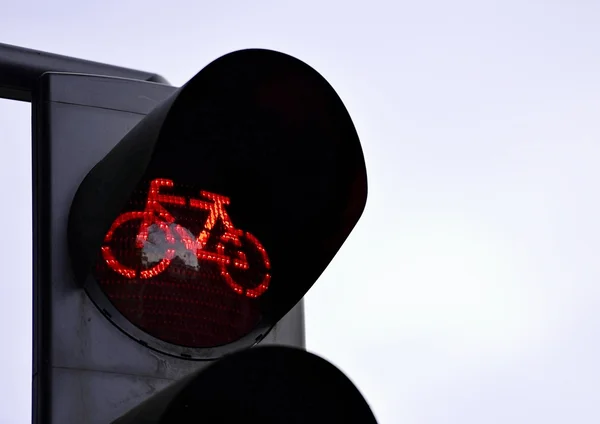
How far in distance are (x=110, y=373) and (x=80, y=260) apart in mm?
209

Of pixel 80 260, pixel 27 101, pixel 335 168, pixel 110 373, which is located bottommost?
pixel 110 373

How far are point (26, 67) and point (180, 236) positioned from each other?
467mm

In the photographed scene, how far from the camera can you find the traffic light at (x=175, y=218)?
243 centimetres

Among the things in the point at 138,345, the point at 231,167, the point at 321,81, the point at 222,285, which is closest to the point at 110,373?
the point at 138,345

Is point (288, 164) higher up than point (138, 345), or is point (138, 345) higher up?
point (288, 164)

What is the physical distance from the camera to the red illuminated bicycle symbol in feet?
8.59

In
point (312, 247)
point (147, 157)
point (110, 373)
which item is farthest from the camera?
point (312, 247)

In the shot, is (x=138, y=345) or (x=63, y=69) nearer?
(x=138, y=345)

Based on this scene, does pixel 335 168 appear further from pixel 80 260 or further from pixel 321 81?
pixel 80 260

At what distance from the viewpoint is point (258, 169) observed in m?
2.71

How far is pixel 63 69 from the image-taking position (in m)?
2.85

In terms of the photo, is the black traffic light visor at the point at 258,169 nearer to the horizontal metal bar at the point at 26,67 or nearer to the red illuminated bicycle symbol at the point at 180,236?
the red illuminated bicycle symbol at the point at 180,236

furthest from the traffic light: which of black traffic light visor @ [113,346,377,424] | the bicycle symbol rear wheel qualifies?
black traffic light visor @ [113,346,377,424]

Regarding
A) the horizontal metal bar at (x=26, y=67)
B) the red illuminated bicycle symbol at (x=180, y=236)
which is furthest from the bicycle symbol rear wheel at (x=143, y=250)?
the horizontal metal bar at (x=26, y=67)
